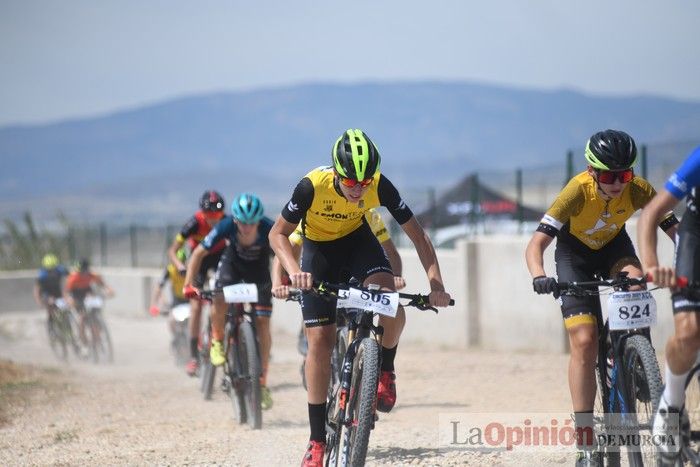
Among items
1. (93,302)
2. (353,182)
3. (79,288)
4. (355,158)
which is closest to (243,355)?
(353,182)

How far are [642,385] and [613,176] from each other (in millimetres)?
1265

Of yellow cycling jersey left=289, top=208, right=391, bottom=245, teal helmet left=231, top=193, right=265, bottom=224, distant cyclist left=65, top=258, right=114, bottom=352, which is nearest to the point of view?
yellow cycling jersey left=289, top=208, right=391, bottom=245

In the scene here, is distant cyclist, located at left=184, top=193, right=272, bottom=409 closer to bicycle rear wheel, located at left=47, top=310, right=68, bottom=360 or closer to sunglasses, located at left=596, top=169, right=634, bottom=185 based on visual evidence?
sunglasses, located at left=596, top=169, right=634, bottom=185

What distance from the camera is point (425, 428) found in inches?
386

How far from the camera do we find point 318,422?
24.3 feet

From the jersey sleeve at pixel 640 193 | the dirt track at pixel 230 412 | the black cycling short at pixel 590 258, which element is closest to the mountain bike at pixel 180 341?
the dirt track at pixel 230 412

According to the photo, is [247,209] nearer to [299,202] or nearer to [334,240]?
[334,240]

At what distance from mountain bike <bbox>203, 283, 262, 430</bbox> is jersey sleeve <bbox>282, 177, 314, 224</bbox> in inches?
126

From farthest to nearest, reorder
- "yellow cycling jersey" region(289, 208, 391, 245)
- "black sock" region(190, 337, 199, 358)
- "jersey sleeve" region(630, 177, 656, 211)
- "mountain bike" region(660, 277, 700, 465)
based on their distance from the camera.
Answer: "black sock" region(190, 337, 199, 358), "yellow cycling jersey" region(289, 208, 391, 245), "jersey sleeve" region(630, 177, 656, 211), "mountain bike" region(660, 277, 700, 465)

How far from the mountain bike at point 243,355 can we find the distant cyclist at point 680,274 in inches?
196

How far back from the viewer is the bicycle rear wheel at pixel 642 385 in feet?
20.7

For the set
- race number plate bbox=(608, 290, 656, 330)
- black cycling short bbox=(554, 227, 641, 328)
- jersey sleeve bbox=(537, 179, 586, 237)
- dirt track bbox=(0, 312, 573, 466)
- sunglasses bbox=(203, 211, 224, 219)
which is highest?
sunglasses bbox=(203, 211, 224, 219)

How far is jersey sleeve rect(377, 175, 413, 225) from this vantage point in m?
7.49

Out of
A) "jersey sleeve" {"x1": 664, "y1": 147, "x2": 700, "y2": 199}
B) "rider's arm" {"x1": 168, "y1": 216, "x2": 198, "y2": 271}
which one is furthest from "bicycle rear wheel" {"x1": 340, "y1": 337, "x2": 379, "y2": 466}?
"rider's arm" {"x1": 168, "y1": 216, "x2": 198, "y2": 271}
